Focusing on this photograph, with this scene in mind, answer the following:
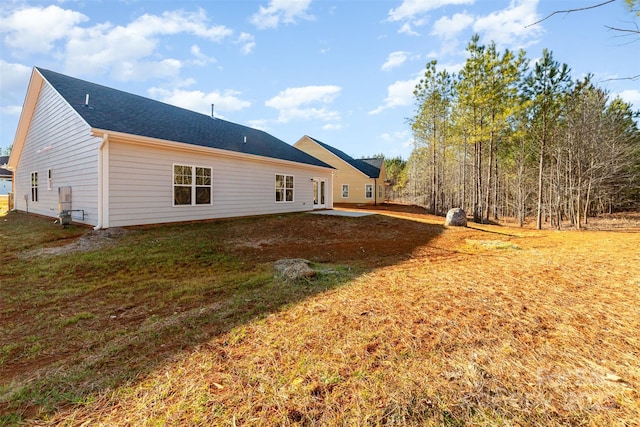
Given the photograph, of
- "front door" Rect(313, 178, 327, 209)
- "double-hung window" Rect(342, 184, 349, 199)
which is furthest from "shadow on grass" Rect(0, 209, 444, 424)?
"double-hung window" Rect(342, 184, 349, 199)

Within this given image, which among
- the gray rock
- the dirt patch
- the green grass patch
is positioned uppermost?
the gray rock

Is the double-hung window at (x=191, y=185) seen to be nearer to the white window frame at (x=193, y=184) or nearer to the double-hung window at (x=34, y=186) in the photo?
the white window frame at (x=193, y=184)

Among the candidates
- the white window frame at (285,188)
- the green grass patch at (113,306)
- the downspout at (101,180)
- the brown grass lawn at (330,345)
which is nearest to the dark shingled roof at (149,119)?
the downspout at (101,180)

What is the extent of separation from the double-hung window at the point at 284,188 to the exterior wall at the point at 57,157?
297 inches

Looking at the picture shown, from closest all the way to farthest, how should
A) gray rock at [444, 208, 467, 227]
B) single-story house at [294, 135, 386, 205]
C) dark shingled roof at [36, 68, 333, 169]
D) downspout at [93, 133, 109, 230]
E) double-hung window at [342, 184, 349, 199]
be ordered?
1. downspout at [93, 133, 109, 230]
2. dark shingled roof at [36, 68, 333, 169]
3. gray rock at [444, 208, 467, 227]
4. single-story house at [294, 135, 386, 205]
5. double-hung window at [342, 184, 349, 199]

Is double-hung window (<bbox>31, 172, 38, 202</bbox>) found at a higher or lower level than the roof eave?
lower

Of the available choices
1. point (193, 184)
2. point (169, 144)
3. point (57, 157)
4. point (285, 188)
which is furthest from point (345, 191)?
point (57, 157)

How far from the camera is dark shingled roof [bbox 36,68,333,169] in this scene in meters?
9.26

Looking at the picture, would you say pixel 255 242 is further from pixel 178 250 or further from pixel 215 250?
pixel 178 250

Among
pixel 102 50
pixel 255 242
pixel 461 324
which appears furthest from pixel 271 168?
pixel 461 324

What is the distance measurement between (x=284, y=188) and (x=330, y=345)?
12.9 m

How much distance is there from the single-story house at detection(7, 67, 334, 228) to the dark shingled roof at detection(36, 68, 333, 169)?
50mm

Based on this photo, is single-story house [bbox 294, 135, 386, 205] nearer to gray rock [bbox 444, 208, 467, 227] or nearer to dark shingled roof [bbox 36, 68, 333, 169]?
dark shingled roof [bbox 36, 68, 333, 169]

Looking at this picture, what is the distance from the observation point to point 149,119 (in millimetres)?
10859
